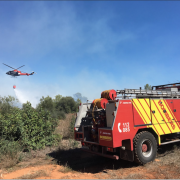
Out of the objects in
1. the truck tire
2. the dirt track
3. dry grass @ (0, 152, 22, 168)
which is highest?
the truck tire

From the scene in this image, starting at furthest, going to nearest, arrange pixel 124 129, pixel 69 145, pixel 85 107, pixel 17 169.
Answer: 1. pixel 69 145
2. pixel 85 107
3. pixel 17 169
4. pixel 124 129

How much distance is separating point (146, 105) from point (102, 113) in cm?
170

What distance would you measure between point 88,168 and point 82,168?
8.6 inches

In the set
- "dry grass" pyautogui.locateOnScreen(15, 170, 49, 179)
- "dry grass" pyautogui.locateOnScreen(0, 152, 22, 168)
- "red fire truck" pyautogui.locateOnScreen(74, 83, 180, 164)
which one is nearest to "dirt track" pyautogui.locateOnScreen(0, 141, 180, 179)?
"dry grass" pyautogui.locateOnScreen(15, 170, 49, 179)

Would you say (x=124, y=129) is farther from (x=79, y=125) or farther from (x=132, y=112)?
(x=79, y=125)

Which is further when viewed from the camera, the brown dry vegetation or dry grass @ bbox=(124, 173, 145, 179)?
the brown dry vegetation

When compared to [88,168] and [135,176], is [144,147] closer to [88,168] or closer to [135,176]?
[135,176]

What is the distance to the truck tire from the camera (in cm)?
561

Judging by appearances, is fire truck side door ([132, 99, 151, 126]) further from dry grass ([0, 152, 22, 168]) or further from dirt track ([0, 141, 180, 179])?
dry grass ([0, 152, 22, 168])

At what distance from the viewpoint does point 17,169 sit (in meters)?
5.88

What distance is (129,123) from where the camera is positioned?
559 cm

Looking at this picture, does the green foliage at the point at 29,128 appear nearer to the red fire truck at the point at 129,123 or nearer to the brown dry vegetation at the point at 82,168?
the brown dry vegetation at the point at 82,168

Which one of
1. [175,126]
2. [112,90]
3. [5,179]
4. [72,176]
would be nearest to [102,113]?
[112,90]

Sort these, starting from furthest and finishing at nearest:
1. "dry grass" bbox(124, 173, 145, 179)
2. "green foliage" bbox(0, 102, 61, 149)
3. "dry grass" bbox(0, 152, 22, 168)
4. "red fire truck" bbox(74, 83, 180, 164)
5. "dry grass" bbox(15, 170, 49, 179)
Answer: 1. "green foliage" bbox(0, 102, 61, 149)
2. "dry grass" bbox(0, 152, 22, 168)
3. "red fire truck" bbox(74, 83, 180, 164)
4. "dry grass" bbox(15, 170, 49, 179)
5. "dry grass" bbox(124, 173, 145, 179)
